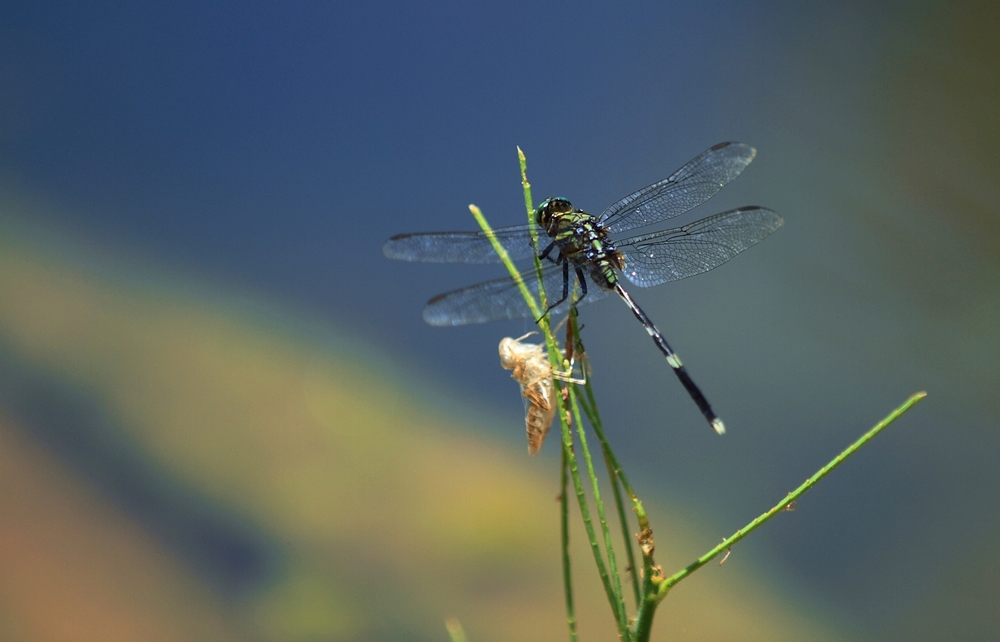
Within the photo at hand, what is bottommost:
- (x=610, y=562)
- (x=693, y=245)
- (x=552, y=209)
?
(x=610, y=562)

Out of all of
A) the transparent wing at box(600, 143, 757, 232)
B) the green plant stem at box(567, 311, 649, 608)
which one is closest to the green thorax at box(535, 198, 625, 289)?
the transparent wing at box(600, 143, 757, 232)

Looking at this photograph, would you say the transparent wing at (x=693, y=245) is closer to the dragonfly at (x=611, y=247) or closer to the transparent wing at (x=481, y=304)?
the dragonfly at (x=611, y=247)

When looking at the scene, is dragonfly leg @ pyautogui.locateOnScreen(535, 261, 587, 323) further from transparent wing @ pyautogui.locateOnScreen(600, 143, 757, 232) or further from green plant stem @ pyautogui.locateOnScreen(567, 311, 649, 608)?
green plant stem @ pyautogui.locateOnScreen(567, 311, 649, 608)

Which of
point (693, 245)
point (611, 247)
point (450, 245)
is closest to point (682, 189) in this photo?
point (693, 245)

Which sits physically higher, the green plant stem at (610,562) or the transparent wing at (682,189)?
the transparent wing at (682,189)

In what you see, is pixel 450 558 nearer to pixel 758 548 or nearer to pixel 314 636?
pixel 314 636

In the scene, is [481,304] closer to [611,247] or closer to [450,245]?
[450,245]

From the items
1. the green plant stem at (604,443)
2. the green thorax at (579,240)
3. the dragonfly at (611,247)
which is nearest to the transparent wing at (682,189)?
the dragonfly at (611,247)

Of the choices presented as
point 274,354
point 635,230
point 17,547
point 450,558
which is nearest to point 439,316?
point 635,230
